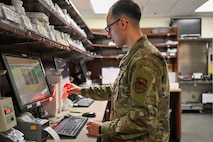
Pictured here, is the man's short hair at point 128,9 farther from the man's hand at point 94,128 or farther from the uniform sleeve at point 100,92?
the uniform sleeve at point 100,92

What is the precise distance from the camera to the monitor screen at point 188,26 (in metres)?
6.82

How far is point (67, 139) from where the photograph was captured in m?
1.29

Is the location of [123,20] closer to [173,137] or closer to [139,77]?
[139,77]

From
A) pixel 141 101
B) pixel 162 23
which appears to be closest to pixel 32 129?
pixel 141 101

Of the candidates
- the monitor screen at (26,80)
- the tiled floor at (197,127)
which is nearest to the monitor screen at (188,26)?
the tiled floor at (197,127)

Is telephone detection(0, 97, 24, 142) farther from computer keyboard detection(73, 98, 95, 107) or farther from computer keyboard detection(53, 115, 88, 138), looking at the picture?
computer keyboard detection(73, 98, 95, 107)

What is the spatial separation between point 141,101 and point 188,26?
21.1ft

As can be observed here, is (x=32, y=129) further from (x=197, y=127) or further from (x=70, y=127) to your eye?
(x=197, y=127)

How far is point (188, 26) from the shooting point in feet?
22.5

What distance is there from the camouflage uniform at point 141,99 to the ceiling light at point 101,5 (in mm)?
4312

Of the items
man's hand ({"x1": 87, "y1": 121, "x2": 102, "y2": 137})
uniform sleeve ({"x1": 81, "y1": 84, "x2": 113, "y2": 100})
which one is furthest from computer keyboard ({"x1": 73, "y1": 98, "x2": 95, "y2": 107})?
man's hand ({"x1": 87, "y1": 121, "x2": 102, "y2": 137})

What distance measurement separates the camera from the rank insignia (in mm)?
1060

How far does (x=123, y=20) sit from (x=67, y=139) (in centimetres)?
75

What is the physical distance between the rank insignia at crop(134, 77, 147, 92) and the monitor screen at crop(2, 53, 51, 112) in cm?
67
